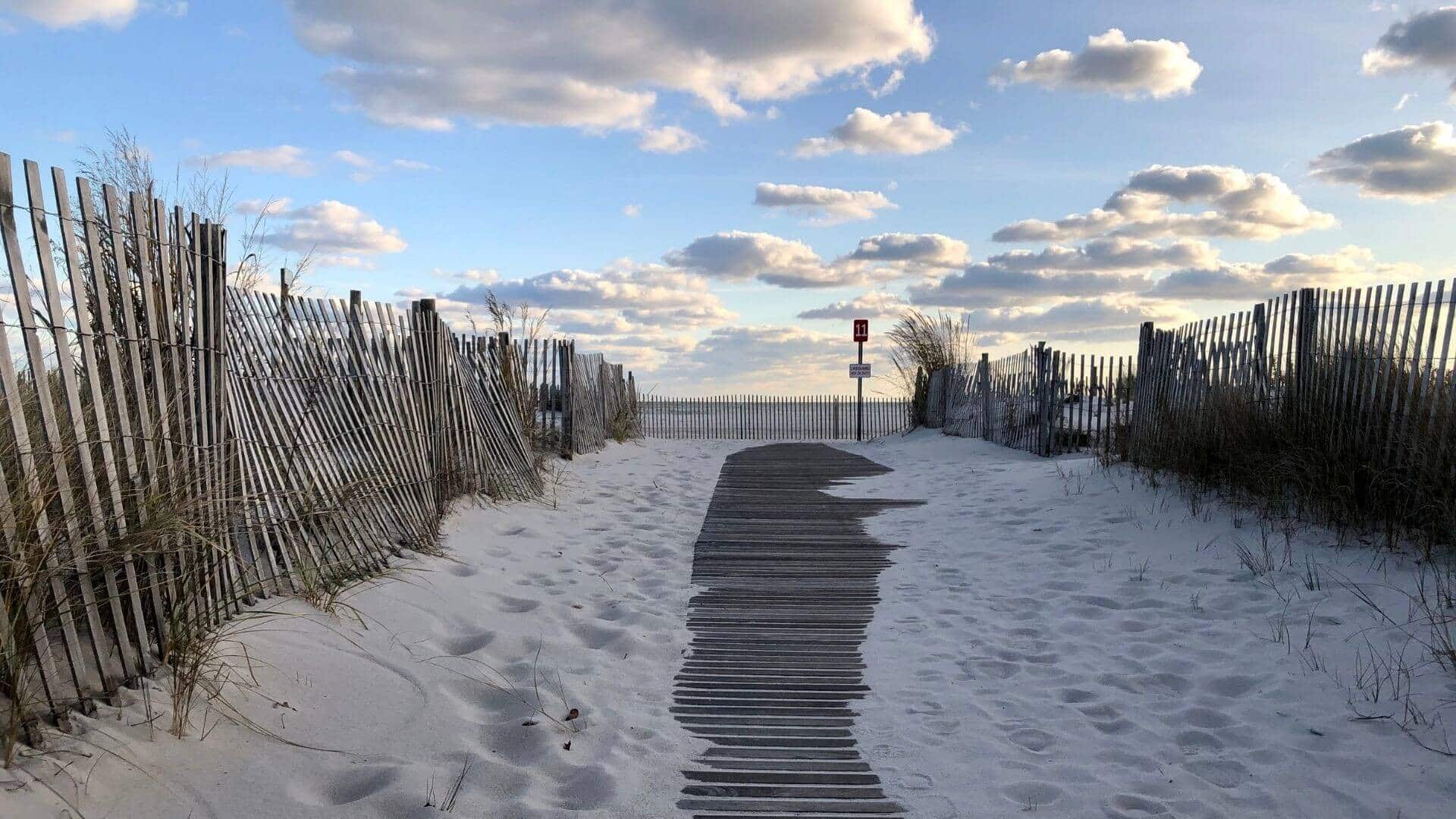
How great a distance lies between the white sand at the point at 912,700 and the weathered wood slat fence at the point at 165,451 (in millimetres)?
293

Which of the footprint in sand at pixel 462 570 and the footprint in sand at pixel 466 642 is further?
the footprint in sand at pixel 462 570

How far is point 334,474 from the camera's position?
5406 millimetres

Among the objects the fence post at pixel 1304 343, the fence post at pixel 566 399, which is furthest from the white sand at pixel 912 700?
the fence post at pixel 566 399

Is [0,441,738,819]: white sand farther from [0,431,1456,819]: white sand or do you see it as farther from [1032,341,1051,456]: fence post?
[1032,341,1051,456]: fence post

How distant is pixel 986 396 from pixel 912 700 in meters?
12.3

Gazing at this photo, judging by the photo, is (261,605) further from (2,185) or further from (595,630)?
(2,185)

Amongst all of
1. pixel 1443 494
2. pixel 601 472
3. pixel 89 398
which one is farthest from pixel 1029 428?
pixel 89 398

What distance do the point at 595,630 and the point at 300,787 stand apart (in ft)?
6.61

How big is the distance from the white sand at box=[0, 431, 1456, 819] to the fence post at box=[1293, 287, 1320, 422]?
104cm

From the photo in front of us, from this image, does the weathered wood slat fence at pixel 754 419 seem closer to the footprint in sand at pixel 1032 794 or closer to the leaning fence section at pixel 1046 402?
the leaning fence section at pixel 1046 402

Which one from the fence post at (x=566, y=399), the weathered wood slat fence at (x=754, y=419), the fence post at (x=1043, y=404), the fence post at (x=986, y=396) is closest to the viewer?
the fence post at (x=566, y=399)

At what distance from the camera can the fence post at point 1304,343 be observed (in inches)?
257

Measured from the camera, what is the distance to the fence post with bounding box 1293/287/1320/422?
653cm

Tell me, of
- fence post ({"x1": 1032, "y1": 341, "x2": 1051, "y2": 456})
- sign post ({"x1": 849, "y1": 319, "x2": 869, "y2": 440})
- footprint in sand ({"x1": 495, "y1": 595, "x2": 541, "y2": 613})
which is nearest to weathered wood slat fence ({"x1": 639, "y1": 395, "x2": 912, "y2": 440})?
sign post ({"x1": 849, "y1": 319, "x2": 869, "y2": 440})
